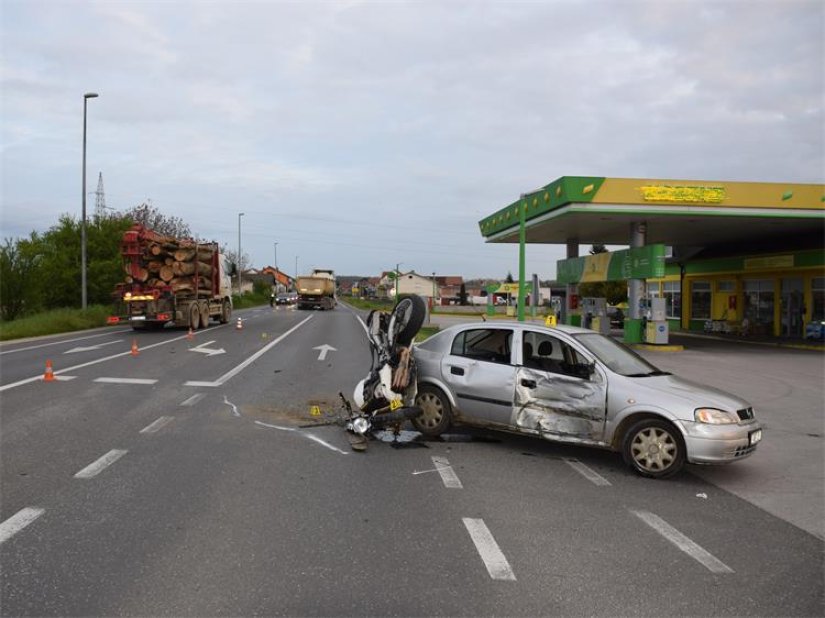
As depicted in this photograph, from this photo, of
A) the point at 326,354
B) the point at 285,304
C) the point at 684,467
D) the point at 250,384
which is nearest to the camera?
the point at 684,467

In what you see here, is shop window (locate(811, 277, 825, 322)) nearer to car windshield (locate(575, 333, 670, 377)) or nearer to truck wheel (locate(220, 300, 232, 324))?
car windshield (locate(575, 333, 670, 377))

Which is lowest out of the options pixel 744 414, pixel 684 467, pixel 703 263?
pixel 684 467

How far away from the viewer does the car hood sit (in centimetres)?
649

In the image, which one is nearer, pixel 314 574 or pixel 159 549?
pixel 314 574

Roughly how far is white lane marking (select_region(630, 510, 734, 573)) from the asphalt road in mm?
20

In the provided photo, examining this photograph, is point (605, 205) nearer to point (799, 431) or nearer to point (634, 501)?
point (799, 431)

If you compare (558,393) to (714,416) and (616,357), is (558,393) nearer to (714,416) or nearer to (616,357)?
(616,357)

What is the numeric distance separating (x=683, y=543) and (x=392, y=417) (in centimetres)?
375

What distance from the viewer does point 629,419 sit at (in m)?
6.71

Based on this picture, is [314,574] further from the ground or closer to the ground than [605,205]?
closer to the ground

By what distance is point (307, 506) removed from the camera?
17.6 feet

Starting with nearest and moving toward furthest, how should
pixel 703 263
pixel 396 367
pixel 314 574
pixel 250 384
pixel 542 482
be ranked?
1. pixel 314 574
2. pixel 542 482
3. pixel 396 367
4. pixel 250 384
5. pixel 703 263

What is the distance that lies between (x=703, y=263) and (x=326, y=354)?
23.2m

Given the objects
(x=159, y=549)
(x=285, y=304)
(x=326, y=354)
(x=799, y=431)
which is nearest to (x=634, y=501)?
(x=159, y=549)
